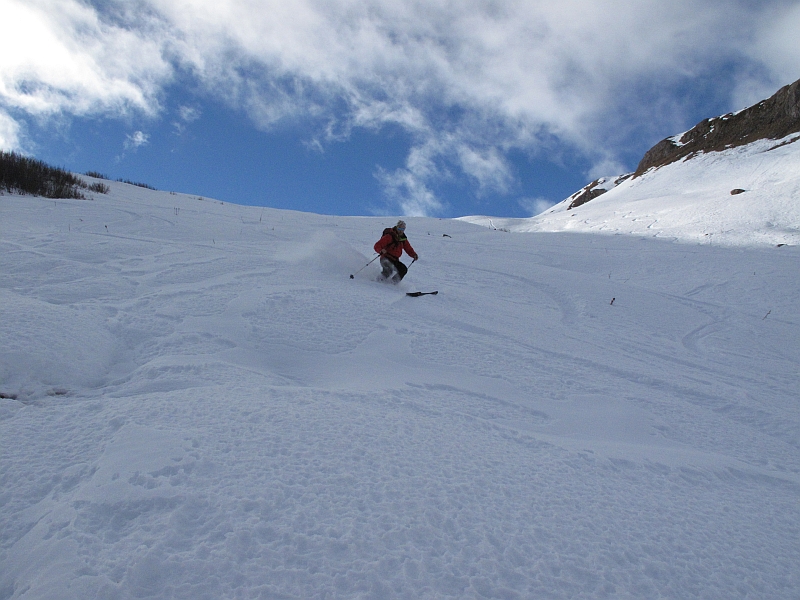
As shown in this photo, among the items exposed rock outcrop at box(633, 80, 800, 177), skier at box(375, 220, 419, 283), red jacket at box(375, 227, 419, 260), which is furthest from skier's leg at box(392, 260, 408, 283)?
exposed rock outcrop at box(633, 80, 800, 177)

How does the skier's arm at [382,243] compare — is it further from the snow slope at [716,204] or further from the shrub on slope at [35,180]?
the snow slope at [716,204]

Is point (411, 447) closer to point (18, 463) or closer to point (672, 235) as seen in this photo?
point (18, 463)

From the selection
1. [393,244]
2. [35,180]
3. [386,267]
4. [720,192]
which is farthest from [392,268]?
[720,192]

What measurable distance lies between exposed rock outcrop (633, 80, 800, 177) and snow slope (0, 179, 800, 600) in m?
40.9

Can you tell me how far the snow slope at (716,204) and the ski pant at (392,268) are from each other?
12.5 meters

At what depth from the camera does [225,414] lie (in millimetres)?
2350

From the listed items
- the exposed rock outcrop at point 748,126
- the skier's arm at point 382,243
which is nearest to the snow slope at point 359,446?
the skier's arm at point 382,243

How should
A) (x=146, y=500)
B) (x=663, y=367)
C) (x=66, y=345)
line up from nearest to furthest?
1. (x=146, y=500)
2. (x=66, y=345)
3. (x=663, y=367)

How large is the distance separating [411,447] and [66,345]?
268 cm

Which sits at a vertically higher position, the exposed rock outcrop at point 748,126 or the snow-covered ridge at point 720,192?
the exposed rock outcrop at point 748,126

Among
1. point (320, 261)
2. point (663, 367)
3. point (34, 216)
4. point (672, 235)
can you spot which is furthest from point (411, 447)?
point (672, 235)

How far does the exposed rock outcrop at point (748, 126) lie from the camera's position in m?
35.2

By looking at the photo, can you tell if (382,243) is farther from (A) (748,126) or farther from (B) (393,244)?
(A) (748,126)

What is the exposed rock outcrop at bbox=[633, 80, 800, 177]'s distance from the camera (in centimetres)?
3519
